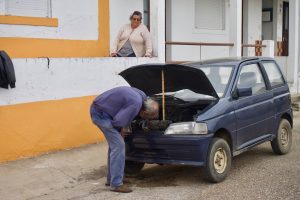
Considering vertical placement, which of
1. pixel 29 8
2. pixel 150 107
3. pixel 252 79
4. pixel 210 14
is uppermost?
pixel 210 14

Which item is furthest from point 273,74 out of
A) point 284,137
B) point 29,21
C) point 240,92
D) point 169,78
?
point 29,21

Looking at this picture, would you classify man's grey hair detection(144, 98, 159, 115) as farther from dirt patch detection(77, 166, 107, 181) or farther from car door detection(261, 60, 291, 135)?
car door detection(261, 60, 291, 135)

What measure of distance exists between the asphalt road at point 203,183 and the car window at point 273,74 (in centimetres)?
128

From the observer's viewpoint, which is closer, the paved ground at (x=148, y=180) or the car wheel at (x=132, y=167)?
the paved ground at (x=148, y=180)

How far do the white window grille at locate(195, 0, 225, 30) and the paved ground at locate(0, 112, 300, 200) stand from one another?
6.79m

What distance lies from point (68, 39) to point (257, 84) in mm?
4113

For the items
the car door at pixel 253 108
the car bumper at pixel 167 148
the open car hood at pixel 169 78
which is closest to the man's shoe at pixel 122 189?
the car bumper at pixel 167 148

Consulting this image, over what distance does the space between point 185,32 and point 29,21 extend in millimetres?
5600

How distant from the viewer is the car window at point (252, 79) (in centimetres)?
745

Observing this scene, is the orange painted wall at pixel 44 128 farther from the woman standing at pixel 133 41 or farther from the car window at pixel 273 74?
the car window at pixel 273 74

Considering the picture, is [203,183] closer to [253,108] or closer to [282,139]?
[253,108]

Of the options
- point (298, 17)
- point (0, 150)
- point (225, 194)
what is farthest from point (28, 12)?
point (298, 17)

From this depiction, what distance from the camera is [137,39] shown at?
989 centimetres

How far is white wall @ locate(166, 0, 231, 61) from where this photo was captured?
13203 millimetres
